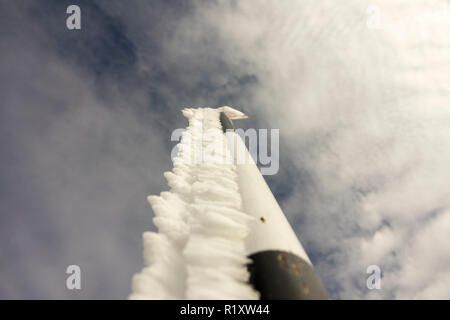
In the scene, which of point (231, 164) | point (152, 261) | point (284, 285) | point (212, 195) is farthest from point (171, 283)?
point (231, 164)

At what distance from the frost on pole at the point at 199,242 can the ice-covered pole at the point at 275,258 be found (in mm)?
90

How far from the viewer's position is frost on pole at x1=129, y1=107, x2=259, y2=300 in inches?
79.7

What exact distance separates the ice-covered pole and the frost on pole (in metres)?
0.09

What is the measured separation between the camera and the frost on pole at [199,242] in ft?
6.64

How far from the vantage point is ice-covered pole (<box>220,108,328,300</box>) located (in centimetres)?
199

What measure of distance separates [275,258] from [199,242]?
2.36 feet

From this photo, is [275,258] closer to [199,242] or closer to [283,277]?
[283,277]

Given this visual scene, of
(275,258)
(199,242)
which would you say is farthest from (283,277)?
(199,242)

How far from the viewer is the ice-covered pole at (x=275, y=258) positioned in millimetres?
1990
